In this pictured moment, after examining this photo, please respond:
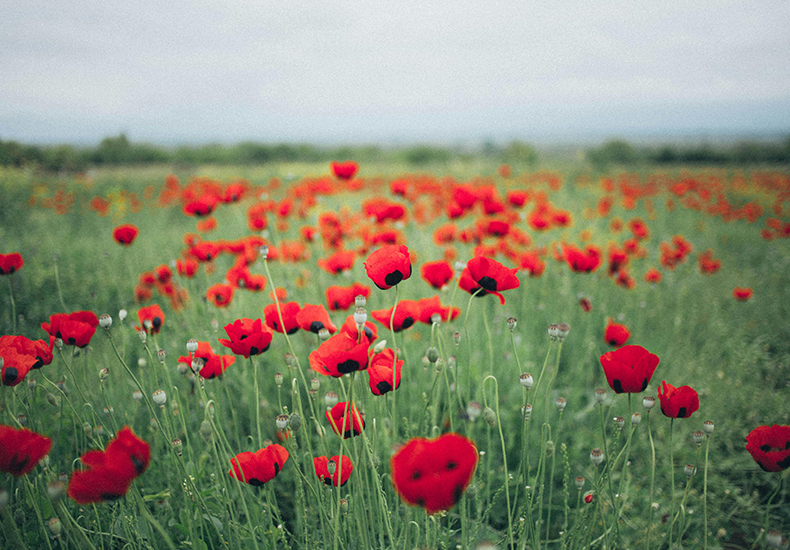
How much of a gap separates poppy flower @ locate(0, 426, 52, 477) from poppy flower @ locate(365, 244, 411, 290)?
2.71 feet

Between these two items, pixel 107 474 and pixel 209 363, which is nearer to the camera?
pixel 107 474

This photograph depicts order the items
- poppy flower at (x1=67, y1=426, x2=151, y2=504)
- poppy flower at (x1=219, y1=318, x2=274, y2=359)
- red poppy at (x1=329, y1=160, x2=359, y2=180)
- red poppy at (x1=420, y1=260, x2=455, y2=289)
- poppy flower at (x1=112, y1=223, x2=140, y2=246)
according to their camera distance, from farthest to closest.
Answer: red poppy at (x1=329, y1=160, x2=359, y2=180), poppy flower at (x1=112, y1=223, x2=140, y2=246), red poppy at (x1=420, y1=260, x2=455, y2=289), poppy flower at (x1=219, y1=318, x2=274, y2=359), poppy flower at (x1=67, y1=426, x2=151, y2=504)

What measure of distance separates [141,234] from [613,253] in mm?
6150

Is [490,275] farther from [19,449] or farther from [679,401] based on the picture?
[19,449]

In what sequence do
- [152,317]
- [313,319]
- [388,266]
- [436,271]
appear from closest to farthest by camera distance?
[388,266], [313,319], [436,271], [152,317]

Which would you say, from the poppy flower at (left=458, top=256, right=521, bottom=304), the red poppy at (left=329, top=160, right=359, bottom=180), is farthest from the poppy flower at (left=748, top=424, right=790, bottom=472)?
the red poppy at (left=329, top=160, right=359, bottom=180)

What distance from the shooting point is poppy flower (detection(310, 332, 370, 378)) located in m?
1.00

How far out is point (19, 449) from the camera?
32.8 inches

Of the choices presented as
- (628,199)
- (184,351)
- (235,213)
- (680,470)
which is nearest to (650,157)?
(628,199)

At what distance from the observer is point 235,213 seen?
23.0 feet

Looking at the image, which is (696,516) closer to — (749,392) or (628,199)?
(749,392)

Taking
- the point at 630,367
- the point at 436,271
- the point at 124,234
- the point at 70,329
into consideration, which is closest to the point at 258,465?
the point at 70,329

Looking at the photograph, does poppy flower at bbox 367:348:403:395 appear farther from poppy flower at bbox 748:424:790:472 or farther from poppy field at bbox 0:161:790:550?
poppy flower at bbox 748:424:790:472

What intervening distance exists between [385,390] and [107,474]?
0.64 metres
